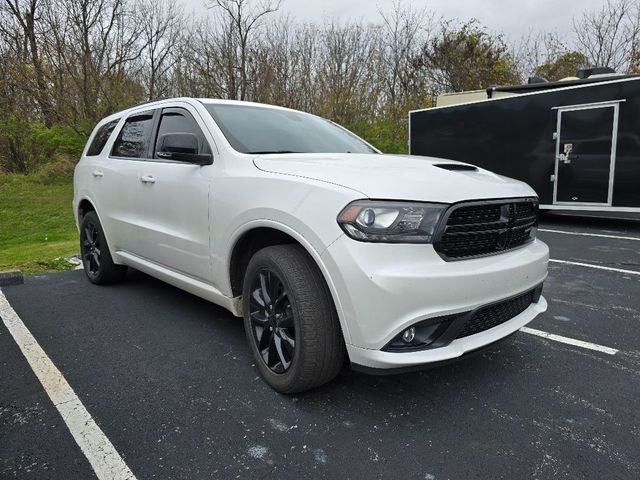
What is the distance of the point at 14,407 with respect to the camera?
255cm

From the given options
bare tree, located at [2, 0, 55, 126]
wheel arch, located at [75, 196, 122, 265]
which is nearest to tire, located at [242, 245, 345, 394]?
wheel arch, located at [75, 196, 122, 265]

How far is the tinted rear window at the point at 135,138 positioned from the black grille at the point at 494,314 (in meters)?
2.88

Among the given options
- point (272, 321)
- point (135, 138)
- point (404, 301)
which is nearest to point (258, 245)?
point (272, 321)

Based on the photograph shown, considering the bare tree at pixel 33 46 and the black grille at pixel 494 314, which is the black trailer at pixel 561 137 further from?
the bare tree at pixel 33 46

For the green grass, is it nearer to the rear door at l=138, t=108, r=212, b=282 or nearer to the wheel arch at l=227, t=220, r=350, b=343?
the rear door at l=138, t=108, r=212, b=282

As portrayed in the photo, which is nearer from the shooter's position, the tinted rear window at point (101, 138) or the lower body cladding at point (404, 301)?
the lower body cladding at point (404, 301)

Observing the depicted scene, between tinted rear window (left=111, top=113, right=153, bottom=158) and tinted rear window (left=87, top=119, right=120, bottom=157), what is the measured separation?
314 mm

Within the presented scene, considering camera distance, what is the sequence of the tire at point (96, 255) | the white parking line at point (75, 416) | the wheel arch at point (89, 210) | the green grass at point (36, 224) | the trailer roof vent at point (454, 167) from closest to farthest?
the white parking line at point (75, 416), the trailer roof vent at point (454, 167), the wheel arch at point (89, 210), the tire at point (96, 255), the green grass at point (36, 224)

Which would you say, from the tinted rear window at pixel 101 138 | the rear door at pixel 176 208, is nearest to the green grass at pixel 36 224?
the tinted rear window at pixel 101 138

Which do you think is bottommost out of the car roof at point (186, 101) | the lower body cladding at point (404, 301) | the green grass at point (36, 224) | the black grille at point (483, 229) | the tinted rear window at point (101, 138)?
the green grass at point (36, 224)

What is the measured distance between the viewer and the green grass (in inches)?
256

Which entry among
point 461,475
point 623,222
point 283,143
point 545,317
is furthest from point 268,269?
point 623,222

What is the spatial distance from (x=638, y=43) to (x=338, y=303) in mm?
21160

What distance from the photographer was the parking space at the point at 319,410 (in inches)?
81.4
